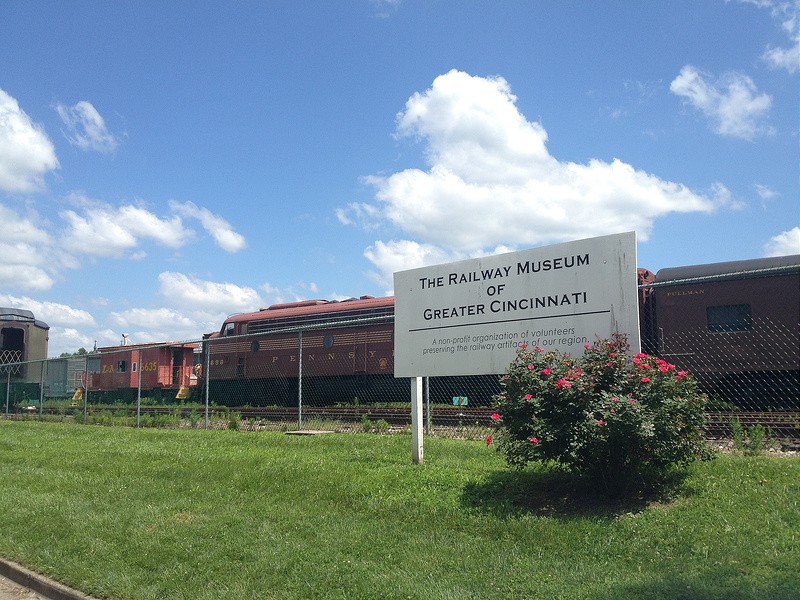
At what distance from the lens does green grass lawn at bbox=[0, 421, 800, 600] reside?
459cm

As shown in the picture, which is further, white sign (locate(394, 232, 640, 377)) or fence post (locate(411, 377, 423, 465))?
fence post (locate(411, 377, 423, 465))

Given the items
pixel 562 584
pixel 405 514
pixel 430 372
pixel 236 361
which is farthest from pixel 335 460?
pixel 236 361

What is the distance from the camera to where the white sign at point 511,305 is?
651 cm

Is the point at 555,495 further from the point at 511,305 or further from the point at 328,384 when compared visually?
the point at 328,384

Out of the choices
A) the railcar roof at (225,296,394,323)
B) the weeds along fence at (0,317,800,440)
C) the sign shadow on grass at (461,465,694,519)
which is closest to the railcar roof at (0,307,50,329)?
the weeds along fence at (0,317,800,440)

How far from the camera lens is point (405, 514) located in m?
6.21

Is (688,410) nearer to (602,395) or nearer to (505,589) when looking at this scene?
(602,395)

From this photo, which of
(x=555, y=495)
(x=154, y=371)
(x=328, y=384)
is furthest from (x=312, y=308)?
(x=555, y=495)

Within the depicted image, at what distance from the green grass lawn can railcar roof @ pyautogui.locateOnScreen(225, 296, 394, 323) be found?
11865 mm

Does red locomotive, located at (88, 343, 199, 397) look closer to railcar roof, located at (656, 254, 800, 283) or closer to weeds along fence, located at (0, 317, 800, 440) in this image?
weeds along fence, located at (0, 317, 800, 440)

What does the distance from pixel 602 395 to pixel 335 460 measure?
4038 millimetres

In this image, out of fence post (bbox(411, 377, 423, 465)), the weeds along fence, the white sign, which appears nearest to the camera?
the white sign

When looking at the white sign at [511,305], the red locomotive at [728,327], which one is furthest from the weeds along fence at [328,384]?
the white sign at [511,305]

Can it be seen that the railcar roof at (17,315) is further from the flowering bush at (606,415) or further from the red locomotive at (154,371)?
the flowering bush at (606,415)
